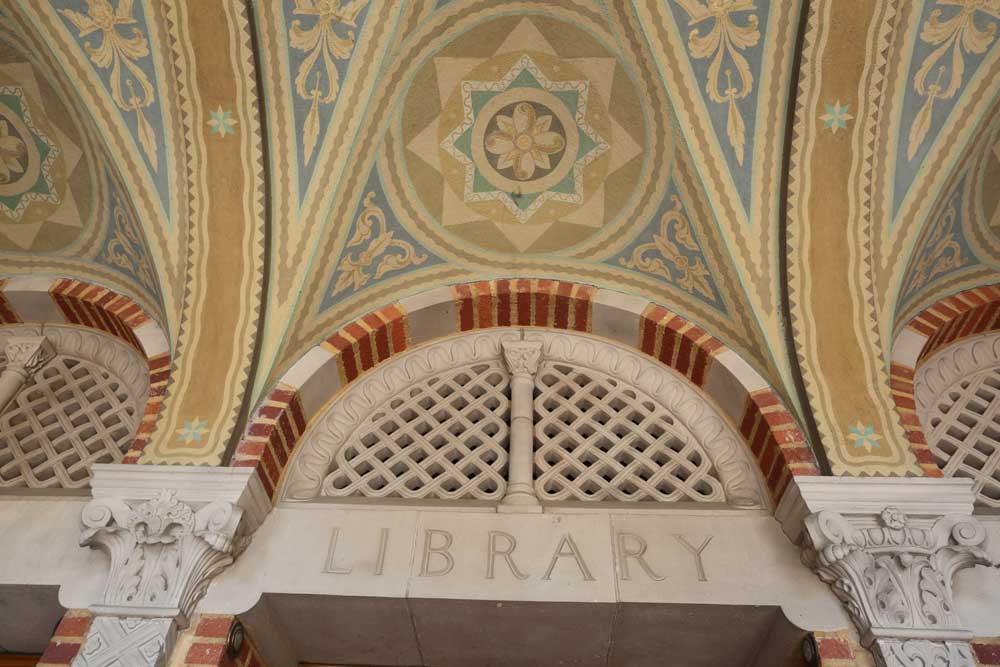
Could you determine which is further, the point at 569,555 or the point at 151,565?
the point at 569,555

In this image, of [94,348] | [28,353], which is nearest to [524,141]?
[94,348]

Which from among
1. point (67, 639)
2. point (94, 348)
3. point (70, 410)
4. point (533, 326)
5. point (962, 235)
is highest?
point (962, 235)

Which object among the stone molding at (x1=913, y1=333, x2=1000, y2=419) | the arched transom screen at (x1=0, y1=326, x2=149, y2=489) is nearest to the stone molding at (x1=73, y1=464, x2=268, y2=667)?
the arched transom screen at (x1=0, y1=326, x2=149, y2=489)

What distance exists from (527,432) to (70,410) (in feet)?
8.32

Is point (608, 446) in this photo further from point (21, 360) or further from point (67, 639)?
point (21, 360)

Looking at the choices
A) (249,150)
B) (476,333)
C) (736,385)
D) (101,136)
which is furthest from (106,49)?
(736,385)

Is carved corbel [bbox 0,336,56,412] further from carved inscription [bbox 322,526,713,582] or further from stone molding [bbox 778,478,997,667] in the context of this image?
stone molding [bbox 778,478,997,667]

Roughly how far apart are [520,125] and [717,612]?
2723 millimetres

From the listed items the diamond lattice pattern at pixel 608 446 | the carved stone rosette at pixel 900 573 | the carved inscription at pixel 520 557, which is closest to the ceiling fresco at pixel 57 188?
the carved inscription at pixel 520 557

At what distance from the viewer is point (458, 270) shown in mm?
4656

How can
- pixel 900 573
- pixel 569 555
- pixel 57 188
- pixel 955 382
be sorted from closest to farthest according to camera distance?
pixel 900 573, pixel 569 555, pixel 955 382, pixel 57 188

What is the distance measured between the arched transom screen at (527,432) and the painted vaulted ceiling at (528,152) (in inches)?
16.1

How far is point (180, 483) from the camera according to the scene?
11.4 feet

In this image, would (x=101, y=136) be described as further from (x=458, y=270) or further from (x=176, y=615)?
(x=176, y=615)
